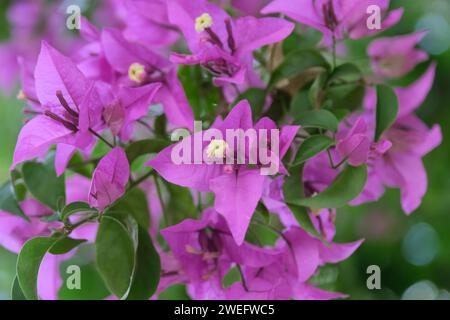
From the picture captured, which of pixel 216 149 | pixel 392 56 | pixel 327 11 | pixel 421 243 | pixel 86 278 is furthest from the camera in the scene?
pixel 421 243

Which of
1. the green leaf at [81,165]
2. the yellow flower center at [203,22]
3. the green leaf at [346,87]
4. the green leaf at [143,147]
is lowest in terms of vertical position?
the green leaf at [143,147]

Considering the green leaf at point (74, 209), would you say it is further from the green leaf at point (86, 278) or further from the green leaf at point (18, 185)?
the green leaf at point (86, 278)

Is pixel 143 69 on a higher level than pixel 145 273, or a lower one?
higher

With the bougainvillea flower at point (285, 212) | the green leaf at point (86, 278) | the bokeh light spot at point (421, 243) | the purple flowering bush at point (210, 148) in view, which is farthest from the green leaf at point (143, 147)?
the bokeh light spot at point (421, 243)

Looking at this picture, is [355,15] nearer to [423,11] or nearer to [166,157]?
[166,157]

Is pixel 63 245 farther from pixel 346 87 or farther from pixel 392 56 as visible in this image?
pixel 392 56

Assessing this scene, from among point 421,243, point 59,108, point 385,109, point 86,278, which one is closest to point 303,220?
point 385,109

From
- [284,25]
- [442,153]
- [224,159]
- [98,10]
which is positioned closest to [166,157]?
[224,159]

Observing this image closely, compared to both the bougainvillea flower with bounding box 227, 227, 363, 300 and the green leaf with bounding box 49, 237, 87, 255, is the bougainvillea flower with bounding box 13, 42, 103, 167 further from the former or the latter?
the bougainvillea flower with bounding box 227, 227, 363, 300
